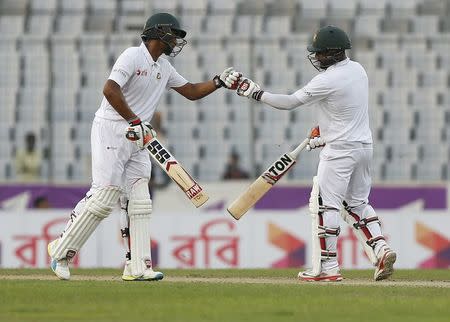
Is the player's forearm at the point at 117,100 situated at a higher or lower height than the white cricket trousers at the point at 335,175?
higher

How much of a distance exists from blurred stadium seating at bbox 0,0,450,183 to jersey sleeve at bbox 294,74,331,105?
7678mm

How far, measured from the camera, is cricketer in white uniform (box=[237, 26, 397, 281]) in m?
10.5

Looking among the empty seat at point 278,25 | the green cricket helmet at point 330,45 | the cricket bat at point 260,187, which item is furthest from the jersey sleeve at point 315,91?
the empty seat at point 278,25

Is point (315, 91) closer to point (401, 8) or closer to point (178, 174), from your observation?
point (178, 174)

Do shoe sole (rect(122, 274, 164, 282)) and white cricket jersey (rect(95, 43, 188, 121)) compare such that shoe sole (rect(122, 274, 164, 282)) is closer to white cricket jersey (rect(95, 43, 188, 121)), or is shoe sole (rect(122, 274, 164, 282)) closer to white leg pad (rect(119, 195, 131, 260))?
white leg pad (rect(119, 195, 131, 260))

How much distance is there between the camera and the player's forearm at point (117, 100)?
10008 millimetres

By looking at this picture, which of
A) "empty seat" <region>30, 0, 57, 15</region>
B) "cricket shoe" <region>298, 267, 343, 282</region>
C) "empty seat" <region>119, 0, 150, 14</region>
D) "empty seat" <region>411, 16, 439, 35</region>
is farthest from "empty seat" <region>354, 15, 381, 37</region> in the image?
"cricket shoe" <region>298, 267, 343, 282</region>

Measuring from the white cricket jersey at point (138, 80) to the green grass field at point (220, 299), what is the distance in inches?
52.5

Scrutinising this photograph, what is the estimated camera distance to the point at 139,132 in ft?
32.8

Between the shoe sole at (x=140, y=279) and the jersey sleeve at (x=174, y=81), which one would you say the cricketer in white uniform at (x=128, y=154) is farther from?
the jersey sleeve at (x=174, y=81)

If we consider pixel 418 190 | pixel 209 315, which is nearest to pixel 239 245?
pixel 418 190

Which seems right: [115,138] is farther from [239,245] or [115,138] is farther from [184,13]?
[184,13]

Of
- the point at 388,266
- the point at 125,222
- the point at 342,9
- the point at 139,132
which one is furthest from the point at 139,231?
the point at 342,9

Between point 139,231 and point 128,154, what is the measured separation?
60 centimetres
